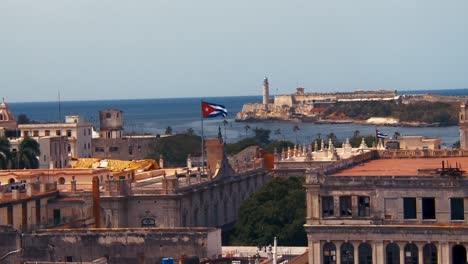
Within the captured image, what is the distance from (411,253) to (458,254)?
213cm

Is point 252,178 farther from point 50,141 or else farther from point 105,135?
point 105,135

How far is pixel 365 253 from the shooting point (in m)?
64.8

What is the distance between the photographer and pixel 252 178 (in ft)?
375

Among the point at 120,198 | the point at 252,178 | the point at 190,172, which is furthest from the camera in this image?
the point at 252,178

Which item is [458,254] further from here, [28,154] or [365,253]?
[28,154]

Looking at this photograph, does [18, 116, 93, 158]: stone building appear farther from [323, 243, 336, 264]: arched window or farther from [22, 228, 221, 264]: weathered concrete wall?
[323, 243, 336, 264]: arched window

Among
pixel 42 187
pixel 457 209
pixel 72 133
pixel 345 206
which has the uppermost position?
pixel 345 206

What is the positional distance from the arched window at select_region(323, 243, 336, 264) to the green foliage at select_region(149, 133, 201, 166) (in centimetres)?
9736

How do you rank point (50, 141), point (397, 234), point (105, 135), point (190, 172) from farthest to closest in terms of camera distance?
1. point (105, 135)
2. point (50, 141)
3. point (190, 172)
4. point (397, 234)

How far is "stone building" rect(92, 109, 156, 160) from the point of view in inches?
6309

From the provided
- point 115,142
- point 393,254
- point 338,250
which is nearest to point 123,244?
point 338,250

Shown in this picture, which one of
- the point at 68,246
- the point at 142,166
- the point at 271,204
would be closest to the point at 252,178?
the point at 142,166

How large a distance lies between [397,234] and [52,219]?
2584 centimetres

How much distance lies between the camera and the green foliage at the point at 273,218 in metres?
89.7
